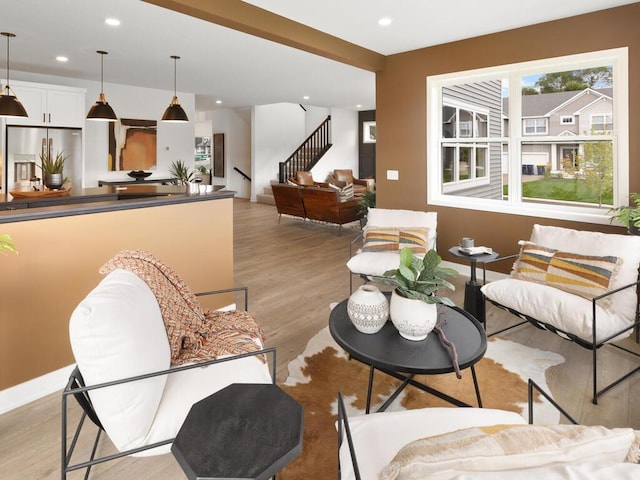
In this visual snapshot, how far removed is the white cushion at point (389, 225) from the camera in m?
3.68

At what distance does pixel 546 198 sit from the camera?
14.6 feet

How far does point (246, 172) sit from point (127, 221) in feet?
33.3

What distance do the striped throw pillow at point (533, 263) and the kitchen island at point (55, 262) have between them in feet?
8.45

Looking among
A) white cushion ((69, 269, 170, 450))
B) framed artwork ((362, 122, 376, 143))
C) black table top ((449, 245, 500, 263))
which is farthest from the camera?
framed artwork ((362, 122, 376, 143))

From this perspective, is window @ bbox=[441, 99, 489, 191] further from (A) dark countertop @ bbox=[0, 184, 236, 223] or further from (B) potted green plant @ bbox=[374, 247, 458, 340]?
(B) potted green plant @ bbox=[374, 247, 458, 340]

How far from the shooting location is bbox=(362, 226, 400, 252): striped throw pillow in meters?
3.95

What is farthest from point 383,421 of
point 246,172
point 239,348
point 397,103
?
point 246,172

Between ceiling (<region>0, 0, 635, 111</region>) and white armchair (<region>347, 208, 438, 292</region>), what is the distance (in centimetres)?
189

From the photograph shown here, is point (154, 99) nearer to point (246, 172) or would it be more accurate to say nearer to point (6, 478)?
point (246, 172)

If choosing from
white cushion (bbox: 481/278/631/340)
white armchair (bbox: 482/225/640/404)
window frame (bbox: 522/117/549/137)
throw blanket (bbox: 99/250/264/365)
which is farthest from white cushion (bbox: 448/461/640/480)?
window frame (bbox: 522/117/549/137)

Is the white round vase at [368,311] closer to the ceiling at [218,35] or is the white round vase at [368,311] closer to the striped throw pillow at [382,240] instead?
the striped throw pillow at [382,240]

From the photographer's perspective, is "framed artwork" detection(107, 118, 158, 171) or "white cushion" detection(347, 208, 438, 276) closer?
"white cushion" detection(347, 208, 438, 276)

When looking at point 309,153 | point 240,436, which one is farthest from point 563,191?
point 309,153

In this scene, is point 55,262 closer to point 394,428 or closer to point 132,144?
point 394,428
